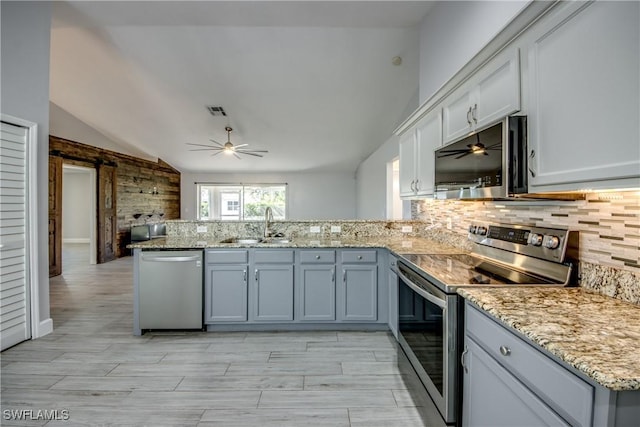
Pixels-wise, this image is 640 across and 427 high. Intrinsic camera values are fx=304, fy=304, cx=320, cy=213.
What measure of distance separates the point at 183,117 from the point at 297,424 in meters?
5.50

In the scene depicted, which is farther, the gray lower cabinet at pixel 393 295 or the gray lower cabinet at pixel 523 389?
the gray lower cabinet at pixel 393 295

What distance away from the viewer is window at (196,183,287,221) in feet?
32.1

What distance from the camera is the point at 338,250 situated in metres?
A: 2.97

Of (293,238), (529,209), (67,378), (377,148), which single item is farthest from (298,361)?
(377,148)

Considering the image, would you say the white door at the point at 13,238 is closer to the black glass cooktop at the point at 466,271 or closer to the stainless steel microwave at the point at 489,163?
the black glass cooktop at the point at 466,271

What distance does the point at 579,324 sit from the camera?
3.40 feet

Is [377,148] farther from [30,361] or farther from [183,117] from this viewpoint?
[30,361]

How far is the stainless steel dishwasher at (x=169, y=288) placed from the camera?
2.92m

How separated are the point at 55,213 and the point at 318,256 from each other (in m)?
5.44

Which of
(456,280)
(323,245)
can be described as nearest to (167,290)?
(323,245)

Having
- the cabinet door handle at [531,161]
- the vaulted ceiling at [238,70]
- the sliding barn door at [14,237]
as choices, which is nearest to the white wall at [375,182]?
the vaulted ceiling at [238,70]

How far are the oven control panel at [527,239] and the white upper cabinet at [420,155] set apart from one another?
51 centimetres

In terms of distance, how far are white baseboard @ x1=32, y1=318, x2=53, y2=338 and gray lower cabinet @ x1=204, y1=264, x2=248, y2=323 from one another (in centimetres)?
152

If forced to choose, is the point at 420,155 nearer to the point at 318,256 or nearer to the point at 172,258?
the point at 318,256
